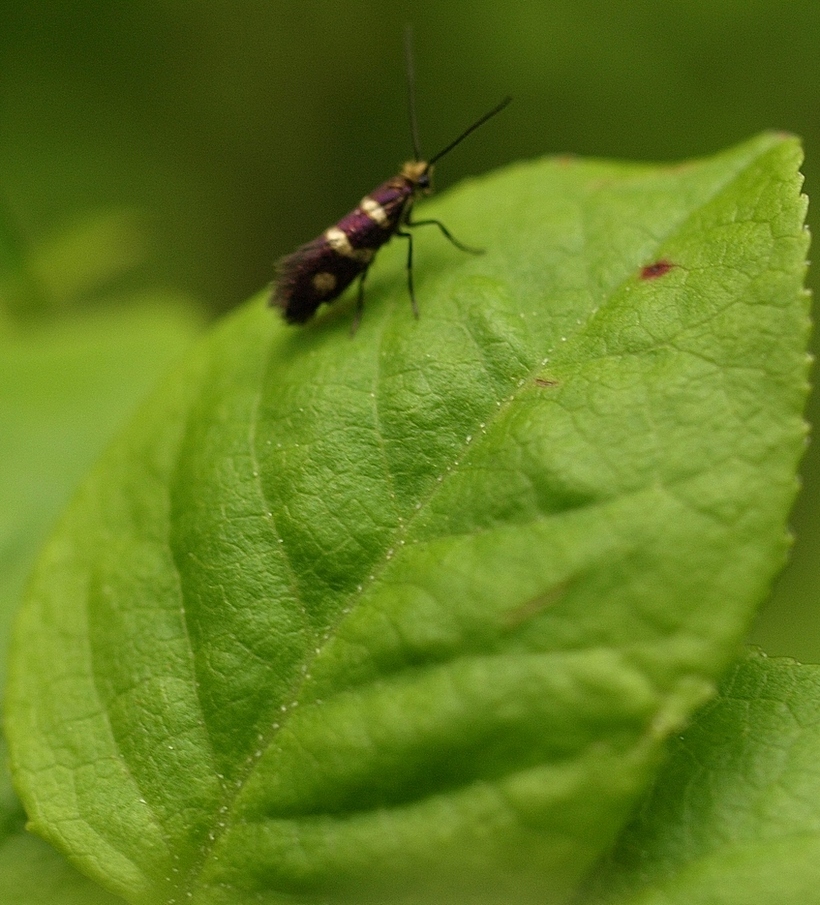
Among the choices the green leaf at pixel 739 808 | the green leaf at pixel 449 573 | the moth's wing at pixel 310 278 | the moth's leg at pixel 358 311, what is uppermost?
the moth's wing at pixel 310 278

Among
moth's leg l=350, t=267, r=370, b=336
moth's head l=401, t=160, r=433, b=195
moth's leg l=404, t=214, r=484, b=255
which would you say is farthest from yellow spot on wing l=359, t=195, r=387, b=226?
moth's leg l=350, t=267, r=370, b=336

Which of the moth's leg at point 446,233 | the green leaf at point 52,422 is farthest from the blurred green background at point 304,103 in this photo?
the moth's leg at point 446,233

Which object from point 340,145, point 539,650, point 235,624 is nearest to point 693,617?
point 539,650

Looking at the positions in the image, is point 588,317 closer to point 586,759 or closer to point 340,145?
point 586,759

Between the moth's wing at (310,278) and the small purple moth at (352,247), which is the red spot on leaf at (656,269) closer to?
the small purple moth at (352,247)

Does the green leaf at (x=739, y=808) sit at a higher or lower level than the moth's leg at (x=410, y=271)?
lower

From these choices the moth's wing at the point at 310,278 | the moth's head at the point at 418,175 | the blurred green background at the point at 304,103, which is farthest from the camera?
the blurred green background at the point at 304,103

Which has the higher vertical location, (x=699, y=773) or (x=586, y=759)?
(x=586, y=759)
